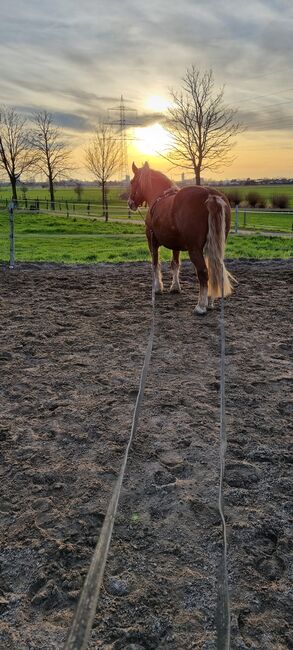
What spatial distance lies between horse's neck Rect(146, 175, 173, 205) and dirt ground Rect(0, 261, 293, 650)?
9.81 ft

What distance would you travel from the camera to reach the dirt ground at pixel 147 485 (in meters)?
1.81

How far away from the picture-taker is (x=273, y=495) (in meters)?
2.52

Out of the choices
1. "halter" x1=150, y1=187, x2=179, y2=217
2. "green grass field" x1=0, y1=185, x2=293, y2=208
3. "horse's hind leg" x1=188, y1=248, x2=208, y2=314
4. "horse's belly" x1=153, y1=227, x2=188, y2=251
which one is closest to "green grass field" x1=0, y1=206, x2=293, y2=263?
"halter" x1=150, y1=187, x2=179, y2=217

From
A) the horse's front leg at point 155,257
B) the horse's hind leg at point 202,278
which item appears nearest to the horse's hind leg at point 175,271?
the horse's front leg at point 155,257

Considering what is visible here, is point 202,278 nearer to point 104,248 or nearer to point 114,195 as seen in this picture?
point 104,248

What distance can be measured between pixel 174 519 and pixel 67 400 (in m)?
1.63

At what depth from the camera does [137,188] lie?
26.0ft

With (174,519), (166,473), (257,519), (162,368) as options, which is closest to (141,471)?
(166,473)

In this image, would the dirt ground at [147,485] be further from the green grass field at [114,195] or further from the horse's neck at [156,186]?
the green grass field at [114,195]

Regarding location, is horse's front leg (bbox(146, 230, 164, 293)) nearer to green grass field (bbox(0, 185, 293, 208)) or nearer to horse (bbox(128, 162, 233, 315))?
horse (bbox(128, 162, 233, 315))

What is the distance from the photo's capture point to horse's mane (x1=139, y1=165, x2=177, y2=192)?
7551 mm

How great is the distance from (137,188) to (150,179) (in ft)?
1.19

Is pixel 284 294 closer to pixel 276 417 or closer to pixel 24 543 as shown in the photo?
pixel 276 417

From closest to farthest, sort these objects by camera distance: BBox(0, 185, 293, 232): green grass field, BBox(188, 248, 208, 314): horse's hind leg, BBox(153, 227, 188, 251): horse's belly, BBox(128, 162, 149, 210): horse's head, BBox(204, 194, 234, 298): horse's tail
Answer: BBox(204, 194, 234, 298): horse's tail
BBox(188, 248, 208, 314): horse's hind leg
BBox(153, 227, 188, 251): horse's belly
BBox(128, 162, 149, 210): horse's head
BBox(0, 185, 293, 232): green grass field
